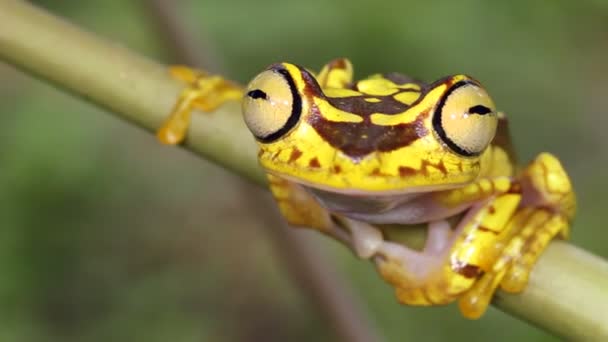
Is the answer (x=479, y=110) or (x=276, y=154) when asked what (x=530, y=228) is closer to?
(x=479, y=110)

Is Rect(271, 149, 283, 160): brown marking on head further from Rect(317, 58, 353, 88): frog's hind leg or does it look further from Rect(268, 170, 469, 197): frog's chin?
Rect(317, 58, 353, 88): frog's hind leg

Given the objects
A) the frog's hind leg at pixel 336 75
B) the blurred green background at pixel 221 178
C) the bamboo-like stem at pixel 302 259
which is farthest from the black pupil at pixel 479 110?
the blurred green background at pixel 221 178

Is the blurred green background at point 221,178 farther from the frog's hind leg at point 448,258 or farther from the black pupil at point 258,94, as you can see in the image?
the black pupil at point 258,94

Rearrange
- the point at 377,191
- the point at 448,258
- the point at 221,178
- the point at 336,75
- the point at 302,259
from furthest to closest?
the point at 221,178
the point at 302,259
the point at 336,75
the point at 448,258
the point at 377,191

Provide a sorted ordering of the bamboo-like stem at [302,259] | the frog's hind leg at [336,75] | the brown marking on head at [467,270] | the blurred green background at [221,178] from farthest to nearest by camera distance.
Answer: the blurred green background at [221,178]
the bamboo-like stem at [302,259]
the frog's hind leg at [336,75]
the brown marking on head at [467,270]

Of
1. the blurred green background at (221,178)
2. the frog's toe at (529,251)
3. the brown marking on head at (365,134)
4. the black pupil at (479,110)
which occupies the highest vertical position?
the blurred green background at (221,178)

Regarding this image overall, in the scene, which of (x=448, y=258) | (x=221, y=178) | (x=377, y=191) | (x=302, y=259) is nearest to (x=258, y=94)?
(x=377, y=191)
